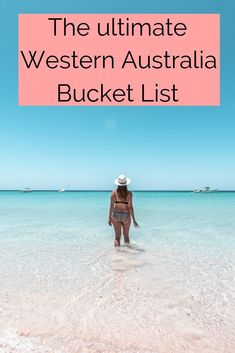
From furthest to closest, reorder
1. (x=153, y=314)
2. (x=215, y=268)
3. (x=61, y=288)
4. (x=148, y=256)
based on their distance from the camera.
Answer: (x=148, y=256) → (x=215, y=268) → (x=61, y=288) → (x=153, y=314)

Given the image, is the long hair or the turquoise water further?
the long hair

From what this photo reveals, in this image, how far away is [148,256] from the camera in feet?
20.0

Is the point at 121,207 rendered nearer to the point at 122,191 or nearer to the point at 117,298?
the point at 122,191

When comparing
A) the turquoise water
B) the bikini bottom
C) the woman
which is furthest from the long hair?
the turquoise water

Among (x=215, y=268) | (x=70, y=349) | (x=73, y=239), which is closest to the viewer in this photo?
(x=70, y=349)

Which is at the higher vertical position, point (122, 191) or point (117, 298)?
point (122, 191)

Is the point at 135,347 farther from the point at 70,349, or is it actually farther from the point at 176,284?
the point at 176,284

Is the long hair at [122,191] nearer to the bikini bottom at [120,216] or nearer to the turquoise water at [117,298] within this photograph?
the bikini bottom at [120,216]

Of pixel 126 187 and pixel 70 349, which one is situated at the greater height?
pixel 126 187

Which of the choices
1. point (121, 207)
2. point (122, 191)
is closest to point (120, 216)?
point (121, 207)

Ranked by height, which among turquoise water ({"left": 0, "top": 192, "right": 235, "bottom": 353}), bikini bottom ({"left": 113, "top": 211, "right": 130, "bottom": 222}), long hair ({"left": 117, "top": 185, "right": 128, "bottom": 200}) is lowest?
turquoise water ({"left": 0, "top": 192, "right": 235, "bottom": 353})

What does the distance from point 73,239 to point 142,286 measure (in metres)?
4.45

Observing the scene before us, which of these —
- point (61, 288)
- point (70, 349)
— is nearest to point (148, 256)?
point (61, 288)

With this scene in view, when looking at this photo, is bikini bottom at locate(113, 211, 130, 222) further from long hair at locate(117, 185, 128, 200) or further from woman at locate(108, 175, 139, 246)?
long hair at locate(117, 185, 128, 200)
